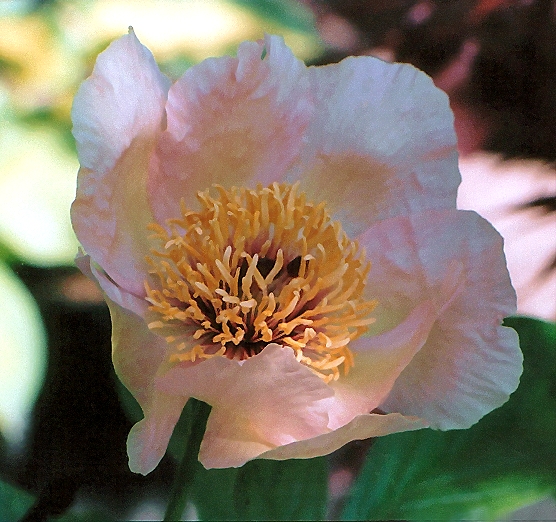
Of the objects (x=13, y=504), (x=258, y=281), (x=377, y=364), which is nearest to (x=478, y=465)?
(x=377, y=364)

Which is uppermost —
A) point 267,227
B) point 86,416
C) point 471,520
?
point 267,227

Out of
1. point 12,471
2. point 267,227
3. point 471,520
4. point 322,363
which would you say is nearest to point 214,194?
point 267,227

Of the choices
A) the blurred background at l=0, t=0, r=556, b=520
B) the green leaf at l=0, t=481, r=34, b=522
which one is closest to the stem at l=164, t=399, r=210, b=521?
the blurred background at l=0, t=0, r=556, b=520

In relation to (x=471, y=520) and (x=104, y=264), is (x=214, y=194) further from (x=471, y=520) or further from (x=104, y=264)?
(x=471, y=520)

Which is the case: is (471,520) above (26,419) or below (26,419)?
below

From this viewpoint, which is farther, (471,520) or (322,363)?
(471,520)

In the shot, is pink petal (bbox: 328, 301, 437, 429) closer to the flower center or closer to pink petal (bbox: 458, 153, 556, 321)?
the flower center

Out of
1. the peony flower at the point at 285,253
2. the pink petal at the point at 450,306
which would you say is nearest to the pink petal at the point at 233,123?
the peony flower at the point at 285,253

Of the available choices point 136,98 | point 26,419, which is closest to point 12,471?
point 26,419
